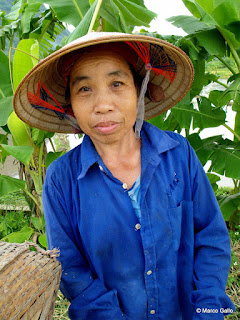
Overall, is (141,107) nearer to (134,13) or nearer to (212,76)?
(134,13)

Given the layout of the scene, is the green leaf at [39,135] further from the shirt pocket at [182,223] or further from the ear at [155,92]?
the shirt pocket at [182,223]

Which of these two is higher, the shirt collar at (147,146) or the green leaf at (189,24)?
the green leaf at (189,24)

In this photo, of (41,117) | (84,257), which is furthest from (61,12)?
(84,257)

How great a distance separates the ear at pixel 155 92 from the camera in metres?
1.33

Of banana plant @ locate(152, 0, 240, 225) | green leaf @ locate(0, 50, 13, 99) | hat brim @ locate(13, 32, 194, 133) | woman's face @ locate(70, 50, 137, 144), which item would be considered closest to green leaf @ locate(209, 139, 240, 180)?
banana plant @ locate(152, 0, 240, 225)

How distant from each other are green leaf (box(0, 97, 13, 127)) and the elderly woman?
2.35ft

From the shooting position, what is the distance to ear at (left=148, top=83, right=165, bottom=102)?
1.33 m

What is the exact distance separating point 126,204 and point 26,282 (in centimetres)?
45

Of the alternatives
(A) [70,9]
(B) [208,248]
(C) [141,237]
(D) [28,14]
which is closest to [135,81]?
(C) [141,237]

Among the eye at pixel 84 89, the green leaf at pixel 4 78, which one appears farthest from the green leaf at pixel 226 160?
the green leaf at pixel 4 78

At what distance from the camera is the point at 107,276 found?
Result: 113 centimetres

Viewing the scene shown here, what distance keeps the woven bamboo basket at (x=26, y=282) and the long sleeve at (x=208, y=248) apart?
1.81ft

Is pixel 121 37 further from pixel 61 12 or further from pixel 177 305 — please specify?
pixel 61 12

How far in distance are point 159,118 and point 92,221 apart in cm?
112
